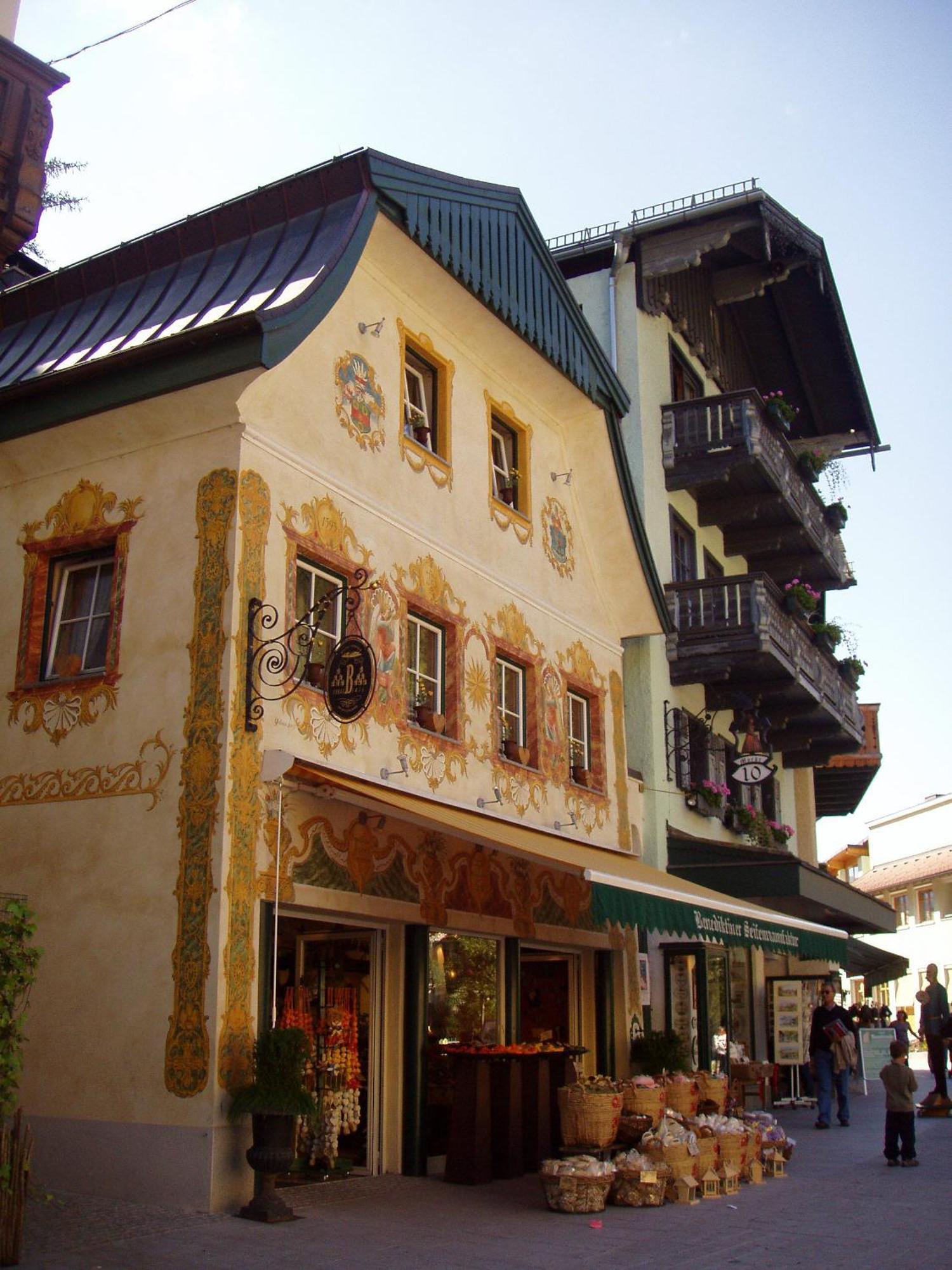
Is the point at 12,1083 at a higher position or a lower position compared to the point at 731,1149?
higher

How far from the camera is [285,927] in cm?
1127

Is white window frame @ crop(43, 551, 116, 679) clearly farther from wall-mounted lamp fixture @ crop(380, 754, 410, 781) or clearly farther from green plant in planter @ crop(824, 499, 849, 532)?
green plant in planter @ crop(824, 499, 849, 532)

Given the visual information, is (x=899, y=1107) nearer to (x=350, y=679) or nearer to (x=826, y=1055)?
(x=826, y=1055)

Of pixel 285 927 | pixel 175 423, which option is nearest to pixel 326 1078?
pixel 285 927

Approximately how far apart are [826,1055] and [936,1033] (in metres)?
1.85

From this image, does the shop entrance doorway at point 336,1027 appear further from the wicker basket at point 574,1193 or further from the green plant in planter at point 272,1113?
the wicker basket at point 574,1193

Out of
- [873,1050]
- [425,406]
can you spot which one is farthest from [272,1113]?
[873,1050]

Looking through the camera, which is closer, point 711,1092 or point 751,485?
point 711,1092

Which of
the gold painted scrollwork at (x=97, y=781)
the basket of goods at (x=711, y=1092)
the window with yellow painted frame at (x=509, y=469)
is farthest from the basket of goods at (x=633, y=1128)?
the window with yellow painted frame at (x=509, y=469)

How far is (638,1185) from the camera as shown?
10.9m

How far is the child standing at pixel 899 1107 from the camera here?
12.8 metres

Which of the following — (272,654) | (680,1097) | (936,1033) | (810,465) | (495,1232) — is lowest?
(495,1232)

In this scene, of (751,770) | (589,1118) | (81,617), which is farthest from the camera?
(751,770)

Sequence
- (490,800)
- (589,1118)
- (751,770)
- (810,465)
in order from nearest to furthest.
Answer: (589,1118)
(490,800)
(751,770)
(810,465)
